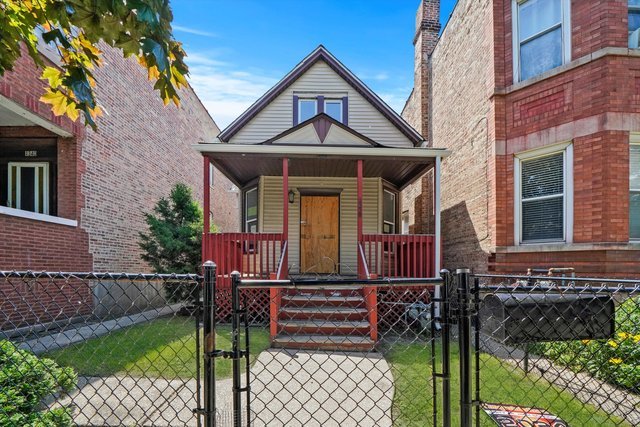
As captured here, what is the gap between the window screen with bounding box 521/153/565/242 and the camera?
22.5 ft

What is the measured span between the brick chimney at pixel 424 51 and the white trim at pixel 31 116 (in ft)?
33.6

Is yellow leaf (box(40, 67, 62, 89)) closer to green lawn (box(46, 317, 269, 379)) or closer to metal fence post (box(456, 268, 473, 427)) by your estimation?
green lawn (box(46, 317, 269, 379))

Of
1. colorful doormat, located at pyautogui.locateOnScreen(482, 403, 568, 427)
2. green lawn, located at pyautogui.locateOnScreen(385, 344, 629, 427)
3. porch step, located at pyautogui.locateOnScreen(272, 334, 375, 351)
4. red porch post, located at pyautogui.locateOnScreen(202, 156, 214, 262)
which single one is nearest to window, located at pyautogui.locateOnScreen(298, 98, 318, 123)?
red porch post, located at pyautogui.locateOnScreen(202, 156, 214, 262)

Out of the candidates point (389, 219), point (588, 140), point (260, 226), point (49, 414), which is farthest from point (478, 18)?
point (49, 414)

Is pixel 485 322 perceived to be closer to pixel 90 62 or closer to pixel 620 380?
pixel 620 380

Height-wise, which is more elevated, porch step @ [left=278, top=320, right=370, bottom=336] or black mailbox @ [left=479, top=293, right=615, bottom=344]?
black mailbox @ [left=479, top=293, right=615, bottom=344]

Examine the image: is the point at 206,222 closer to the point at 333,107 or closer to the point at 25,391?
the point at 25,391

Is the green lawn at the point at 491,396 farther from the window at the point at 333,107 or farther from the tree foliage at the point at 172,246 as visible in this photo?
the window at the point at 333,107

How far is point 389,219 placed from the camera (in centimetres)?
1122

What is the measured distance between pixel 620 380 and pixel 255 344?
4.79m

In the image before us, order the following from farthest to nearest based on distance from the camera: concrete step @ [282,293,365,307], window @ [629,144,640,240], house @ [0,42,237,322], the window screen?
concrete step @ [282,293,365,307], the window screen, house @ [0,42,237,322], window @ [629,144,640,240]

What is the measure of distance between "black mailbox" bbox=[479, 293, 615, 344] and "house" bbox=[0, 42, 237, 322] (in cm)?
537

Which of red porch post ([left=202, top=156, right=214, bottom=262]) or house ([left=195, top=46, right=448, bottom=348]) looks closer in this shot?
red porch post ([left=202, top=156, right=214, bottom=262])

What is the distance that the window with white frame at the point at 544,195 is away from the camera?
6.72 meters
